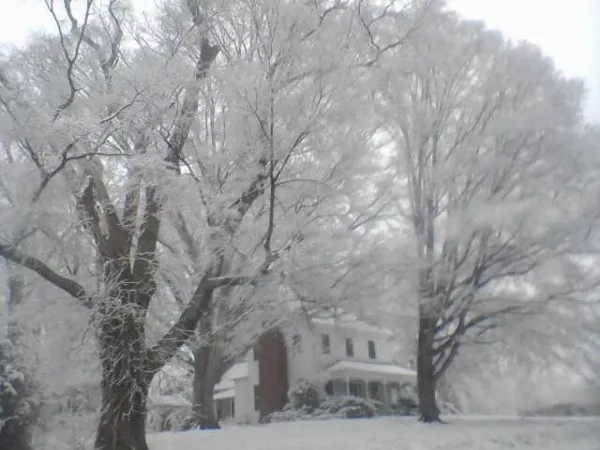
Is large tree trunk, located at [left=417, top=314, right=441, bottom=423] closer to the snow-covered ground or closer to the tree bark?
the snow-covered ground

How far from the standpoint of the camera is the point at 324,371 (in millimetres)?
18531

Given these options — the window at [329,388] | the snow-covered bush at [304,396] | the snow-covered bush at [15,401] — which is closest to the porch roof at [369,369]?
the window at [329,388]

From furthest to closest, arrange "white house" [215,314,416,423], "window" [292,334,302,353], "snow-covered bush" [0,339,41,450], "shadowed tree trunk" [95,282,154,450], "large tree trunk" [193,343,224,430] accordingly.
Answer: "white house" [215,314,416,423] → "window" [292,334,302,353] → "large tree trunk" [193,343,224,430] → "snow-covered bush" [0,339,41,450] → "shadowed tree trunk" [95,282,154,450]

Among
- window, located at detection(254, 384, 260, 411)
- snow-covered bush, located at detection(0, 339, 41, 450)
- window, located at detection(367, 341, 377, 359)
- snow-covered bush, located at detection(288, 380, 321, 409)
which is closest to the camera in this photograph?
snow-covered bush, located at detection(0, 339, 41, 450)

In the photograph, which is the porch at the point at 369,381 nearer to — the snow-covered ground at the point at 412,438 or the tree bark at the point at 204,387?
the tree bark at the point at 204,387

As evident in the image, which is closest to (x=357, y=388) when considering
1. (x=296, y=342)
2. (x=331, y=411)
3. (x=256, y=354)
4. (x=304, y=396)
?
(x=304, y=396)

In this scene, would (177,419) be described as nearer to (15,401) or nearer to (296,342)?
(296,342)

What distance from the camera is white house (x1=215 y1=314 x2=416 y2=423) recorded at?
62.7ft

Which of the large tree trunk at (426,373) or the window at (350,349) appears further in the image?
Result: the window at (350,349)

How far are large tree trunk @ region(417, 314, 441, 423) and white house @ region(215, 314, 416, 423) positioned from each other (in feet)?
12.6

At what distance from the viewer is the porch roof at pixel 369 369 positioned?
63.8ft

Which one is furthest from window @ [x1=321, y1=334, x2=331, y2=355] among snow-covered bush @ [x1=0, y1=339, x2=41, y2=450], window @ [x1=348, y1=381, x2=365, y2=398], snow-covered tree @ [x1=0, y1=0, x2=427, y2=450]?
snow-covered bush @ [x1=0, y1=339, x2=41, y2=450]

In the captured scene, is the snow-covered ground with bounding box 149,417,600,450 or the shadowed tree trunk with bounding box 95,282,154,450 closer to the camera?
the shadowed tree trunk with bounding box 95,282,154,450

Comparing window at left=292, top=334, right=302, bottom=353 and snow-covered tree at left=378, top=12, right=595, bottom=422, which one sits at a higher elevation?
snow-covered tree at left=378, top=12, right=595, bottom=422
